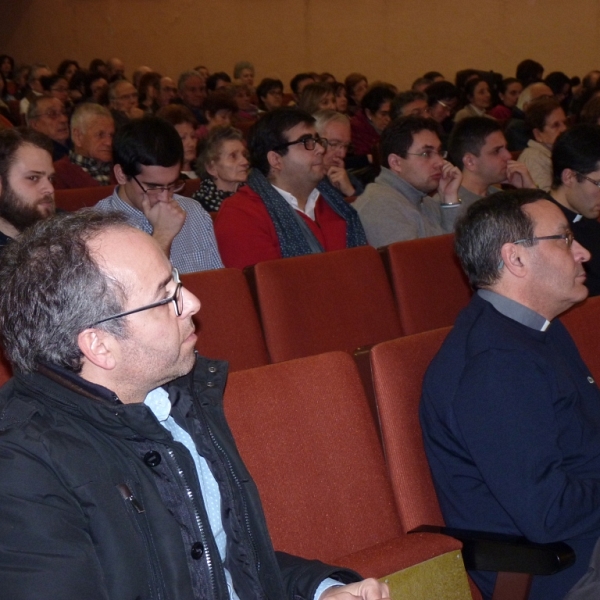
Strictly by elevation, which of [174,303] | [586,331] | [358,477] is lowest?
[358,477]

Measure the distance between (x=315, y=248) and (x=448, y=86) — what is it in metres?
4.58

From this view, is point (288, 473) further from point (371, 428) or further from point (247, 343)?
point (247, 343)

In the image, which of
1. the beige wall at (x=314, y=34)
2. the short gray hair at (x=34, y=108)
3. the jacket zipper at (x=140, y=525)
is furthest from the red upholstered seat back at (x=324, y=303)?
the beige wall at (x=314, y=34)

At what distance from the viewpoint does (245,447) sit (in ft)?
4.87

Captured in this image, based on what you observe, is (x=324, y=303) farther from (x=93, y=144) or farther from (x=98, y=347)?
(x=93, y=144)

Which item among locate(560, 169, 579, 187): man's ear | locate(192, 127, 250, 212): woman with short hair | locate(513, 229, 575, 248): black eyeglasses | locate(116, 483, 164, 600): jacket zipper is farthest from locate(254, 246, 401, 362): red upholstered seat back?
locate(192, 127, 250, 212): woman with short hair

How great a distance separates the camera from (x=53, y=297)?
115 cm

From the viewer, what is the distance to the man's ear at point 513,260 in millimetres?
1799

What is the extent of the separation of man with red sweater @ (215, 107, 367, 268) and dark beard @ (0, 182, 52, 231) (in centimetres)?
75

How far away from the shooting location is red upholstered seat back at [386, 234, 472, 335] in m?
2.55

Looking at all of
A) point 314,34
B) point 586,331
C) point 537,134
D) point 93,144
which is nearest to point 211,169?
point 93,144

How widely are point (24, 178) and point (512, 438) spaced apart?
6.00ft

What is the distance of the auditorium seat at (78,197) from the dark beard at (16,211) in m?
0.99

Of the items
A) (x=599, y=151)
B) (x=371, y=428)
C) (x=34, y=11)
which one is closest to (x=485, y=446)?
(x=371, y=428)
